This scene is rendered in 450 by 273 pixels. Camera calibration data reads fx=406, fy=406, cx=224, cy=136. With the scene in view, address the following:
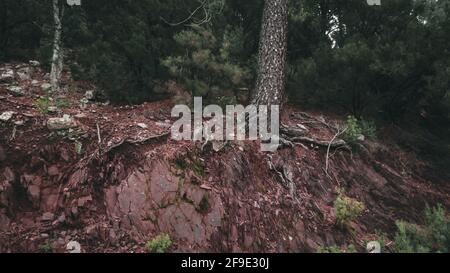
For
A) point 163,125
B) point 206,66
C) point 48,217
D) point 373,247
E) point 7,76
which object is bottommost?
point 373,247

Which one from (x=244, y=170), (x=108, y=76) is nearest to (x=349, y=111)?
(x=244, y=170)

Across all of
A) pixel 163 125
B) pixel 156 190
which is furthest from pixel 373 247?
pixel 163 125

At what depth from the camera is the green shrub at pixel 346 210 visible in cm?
767

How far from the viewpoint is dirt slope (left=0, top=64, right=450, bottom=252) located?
21.8 feet

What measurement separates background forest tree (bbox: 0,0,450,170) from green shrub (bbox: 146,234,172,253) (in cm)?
356

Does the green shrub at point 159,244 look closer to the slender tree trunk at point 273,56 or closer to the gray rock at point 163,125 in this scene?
the gray rock at point 163,125

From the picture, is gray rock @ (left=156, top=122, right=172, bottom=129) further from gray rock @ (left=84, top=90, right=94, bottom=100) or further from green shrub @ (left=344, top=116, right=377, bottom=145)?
green shrub @ (left=344, top=116, right=377, bottom=145)

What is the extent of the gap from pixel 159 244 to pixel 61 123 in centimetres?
311

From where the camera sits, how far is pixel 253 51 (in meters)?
10.3

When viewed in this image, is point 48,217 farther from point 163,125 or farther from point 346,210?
point 346,210

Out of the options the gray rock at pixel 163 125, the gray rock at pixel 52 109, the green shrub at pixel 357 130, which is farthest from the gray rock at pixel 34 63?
the green shrub at pixel 357 130
